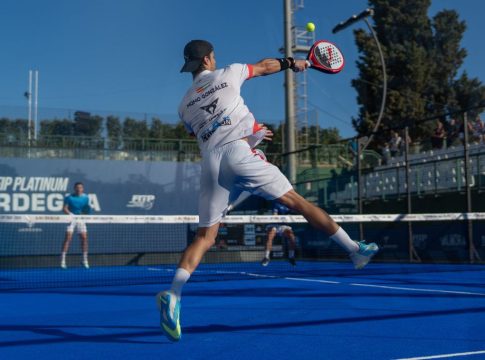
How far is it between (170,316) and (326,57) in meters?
2.36

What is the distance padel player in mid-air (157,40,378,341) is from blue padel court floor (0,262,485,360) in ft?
1.72

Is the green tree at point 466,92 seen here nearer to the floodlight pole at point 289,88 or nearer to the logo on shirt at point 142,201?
the floodlight pole at point 289,88

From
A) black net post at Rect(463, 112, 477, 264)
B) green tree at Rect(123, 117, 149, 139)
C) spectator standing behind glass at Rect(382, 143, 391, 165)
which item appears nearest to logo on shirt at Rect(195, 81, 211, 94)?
black net post at Rect(463, 112, 477, 264)

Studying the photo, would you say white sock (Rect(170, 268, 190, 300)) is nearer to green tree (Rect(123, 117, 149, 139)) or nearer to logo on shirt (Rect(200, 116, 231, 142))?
logo on shirt (Rect(200, 116, 231, 142))

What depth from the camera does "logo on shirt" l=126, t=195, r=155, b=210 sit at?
19422 mm

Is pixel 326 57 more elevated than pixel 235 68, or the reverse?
pixel 326 57

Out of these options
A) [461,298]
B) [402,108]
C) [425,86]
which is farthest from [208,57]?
[425,86]

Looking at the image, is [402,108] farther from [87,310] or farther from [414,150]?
[87,310]

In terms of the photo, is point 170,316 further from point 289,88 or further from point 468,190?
point 289,88

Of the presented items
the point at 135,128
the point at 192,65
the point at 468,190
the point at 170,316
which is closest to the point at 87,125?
the point at 135,128

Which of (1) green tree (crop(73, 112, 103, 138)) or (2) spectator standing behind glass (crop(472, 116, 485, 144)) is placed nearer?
(2) spectator standing behind glass (crop(472, 116, 485, 144))

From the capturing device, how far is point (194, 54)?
4.16 meters

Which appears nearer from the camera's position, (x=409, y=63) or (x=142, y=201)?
(x=142, y=201)

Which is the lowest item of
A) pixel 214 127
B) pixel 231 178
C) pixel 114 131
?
pixel 231 178
